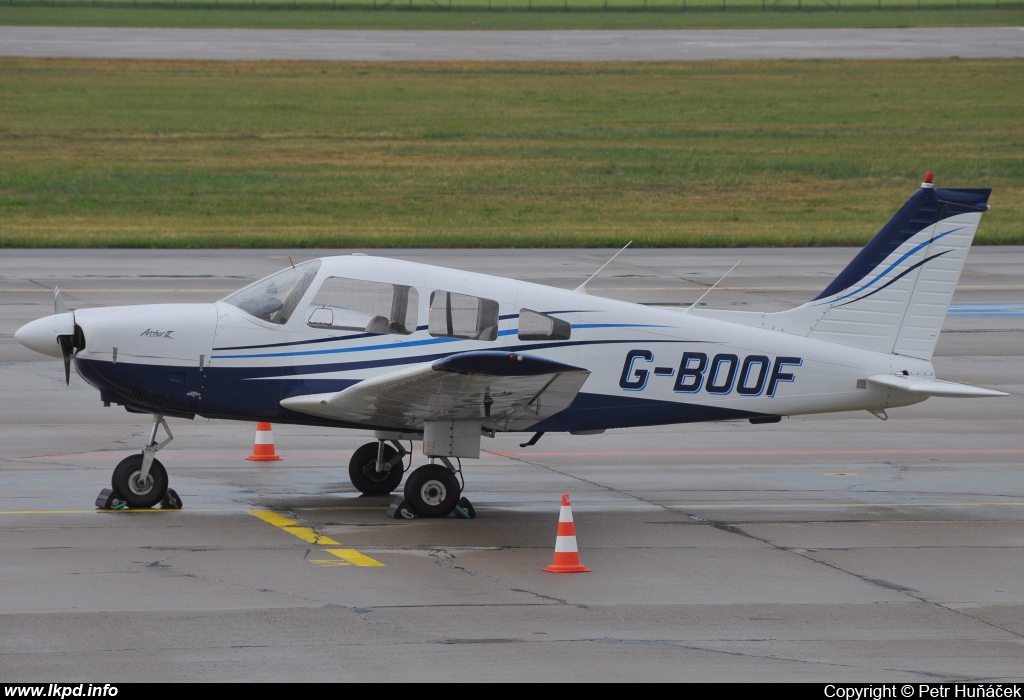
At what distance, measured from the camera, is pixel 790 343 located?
12258 mm

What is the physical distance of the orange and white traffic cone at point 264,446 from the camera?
46.6ft

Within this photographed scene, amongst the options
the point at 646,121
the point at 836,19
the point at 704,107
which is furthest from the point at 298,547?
the point at 836,19

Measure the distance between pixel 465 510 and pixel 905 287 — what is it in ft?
15.4

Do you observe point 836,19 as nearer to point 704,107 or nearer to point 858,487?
point 704,107

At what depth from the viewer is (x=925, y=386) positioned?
12109 millimetres

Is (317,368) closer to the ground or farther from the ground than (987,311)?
closer to the ground

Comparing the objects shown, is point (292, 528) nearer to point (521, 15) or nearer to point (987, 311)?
point (987, 311)

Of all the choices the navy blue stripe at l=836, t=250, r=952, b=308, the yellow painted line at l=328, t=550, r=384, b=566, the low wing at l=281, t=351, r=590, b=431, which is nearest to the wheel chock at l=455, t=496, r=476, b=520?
the low wing at l=281, t=351, r=590, b=431

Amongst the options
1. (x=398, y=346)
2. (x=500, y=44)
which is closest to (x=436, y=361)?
(x=398, y=346)

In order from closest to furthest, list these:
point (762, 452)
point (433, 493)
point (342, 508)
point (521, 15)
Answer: point (433, 493) → point (342, 508) → point (762, 452) → point (521, 15)

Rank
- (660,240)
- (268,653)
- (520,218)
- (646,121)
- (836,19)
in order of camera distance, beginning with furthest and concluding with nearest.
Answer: (836,19)
(646,121)
(520,218)
(660,240)
(268,653)

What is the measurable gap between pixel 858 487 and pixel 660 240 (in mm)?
21846

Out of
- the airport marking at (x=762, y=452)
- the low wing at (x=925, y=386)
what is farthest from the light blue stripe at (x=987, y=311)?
the low wing at (x=925, y=386)

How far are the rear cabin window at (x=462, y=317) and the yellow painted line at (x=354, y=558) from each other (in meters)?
2.18
